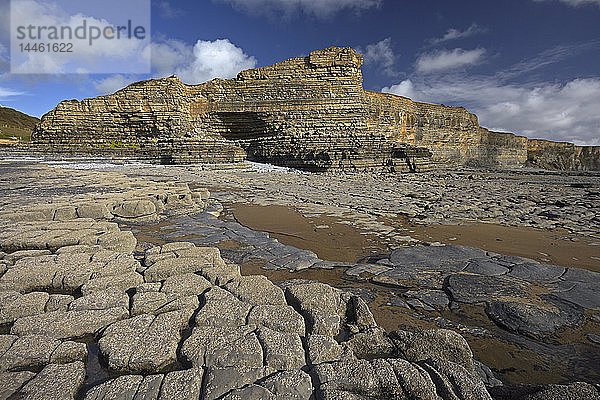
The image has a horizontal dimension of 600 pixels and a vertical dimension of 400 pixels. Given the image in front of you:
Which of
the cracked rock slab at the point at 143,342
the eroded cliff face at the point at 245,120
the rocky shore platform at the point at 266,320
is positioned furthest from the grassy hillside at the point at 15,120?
the cracked rock slab at the point at 143,342

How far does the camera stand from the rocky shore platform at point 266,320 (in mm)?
1191

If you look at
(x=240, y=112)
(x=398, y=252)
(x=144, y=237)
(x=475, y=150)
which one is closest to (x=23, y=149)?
(x=240, y=112)

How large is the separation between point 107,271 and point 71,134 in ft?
77.0

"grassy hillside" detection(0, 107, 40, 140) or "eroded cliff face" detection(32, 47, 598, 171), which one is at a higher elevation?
"grassy hillside" detection(0, 107, 40, 140)

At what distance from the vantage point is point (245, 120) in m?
23.2

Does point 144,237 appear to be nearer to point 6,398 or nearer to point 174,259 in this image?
point 174,259

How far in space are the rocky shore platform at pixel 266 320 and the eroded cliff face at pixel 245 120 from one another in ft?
51.3

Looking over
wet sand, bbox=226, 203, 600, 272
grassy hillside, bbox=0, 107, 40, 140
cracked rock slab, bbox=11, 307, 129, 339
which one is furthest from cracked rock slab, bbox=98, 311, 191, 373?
grassy hillside, bbox=0, 107, 40, 140

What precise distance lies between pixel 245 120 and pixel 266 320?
75.6 ft

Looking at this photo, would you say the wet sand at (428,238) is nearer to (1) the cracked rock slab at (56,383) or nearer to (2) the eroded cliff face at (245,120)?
(1) the cracked rock slab at (56,383)

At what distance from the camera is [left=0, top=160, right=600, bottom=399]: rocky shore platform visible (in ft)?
3.91

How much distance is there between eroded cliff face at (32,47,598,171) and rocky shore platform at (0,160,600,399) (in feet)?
51.3

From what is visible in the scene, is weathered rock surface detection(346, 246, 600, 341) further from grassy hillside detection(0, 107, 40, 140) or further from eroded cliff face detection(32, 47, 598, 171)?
grassy hillside detection(0, 107, 40, 140)

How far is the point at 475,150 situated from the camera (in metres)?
46.7
